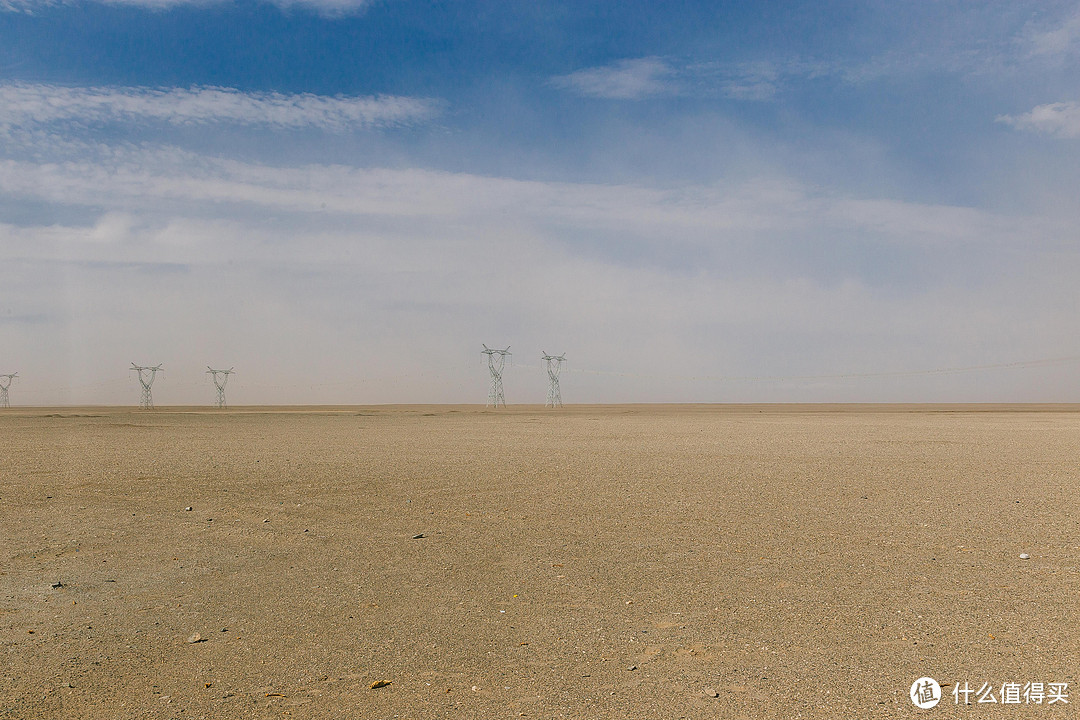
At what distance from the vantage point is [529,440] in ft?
128

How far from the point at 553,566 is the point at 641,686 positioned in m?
4.62

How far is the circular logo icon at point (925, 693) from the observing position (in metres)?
6.45

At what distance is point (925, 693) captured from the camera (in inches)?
262

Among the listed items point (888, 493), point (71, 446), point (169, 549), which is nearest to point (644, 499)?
point (888, 493)

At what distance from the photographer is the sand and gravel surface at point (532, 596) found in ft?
22.3

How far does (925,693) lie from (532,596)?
4.64 m

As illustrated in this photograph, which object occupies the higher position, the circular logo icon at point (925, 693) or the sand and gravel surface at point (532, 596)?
the sand and gravel surface at point (532, 596)

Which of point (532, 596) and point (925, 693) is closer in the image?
point (925, 693)

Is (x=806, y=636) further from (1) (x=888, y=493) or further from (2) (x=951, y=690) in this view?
(1) (x=888, y=493)

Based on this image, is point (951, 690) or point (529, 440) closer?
point (951, 690)

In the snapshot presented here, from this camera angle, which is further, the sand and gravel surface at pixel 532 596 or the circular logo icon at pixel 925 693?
the sand and gravel surface at pixel 532 596

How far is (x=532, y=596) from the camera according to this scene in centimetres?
989

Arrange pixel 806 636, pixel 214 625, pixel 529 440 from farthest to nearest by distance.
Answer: pixel 529 440 → pixel 214 625 → pixel 806 636

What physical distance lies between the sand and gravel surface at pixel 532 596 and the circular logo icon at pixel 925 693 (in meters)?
0.09
